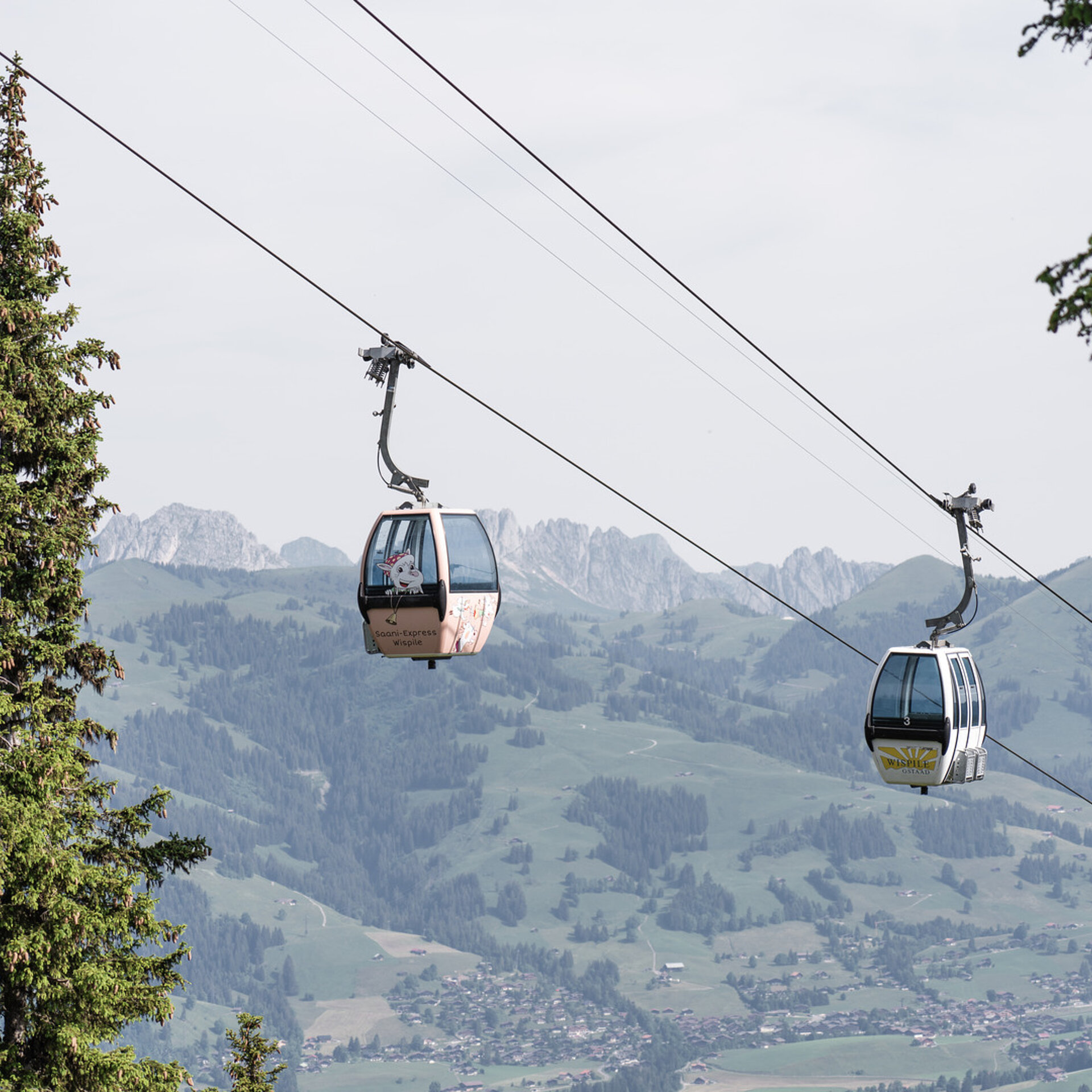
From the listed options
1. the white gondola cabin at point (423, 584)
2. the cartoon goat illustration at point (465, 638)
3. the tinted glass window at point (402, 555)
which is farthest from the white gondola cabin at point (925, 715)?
the tinted glass window at point (402, 555)

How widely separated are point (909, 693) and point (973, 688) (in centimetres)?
153

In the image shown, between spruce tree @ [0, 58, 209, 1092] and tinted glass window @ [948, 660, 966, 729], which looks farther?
tinted glass window @ [948, 660, 966, 729]

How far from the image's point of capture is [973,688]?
101ft

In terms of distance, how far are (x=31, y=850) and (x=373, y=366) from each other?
8.90 meters

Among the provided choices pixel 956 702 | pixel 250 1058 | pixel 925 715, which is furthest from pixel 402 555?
pixel 250 1058

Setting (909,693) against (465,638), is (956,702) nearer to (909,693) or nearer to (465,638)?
(909,693)

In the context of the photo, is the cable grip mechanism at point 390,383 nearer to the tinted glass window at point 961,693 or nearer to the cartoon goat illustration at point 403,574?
the cartoon goat illustration at point 403,574

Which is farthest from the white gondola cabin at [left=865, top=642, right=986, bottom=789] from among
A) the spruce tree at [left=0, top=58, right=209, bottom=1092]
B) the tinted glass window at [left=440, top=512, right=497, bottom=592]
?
the spruce tree at [left=0, top=58, right=209, bottom=1092]

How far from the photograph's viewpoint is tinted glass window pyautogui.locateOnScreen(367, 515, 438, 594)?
25.8 meters

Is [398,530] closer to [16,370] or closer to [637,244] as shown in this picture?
[16,370]

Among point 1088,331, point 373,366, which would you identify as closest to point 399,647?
point 373,366

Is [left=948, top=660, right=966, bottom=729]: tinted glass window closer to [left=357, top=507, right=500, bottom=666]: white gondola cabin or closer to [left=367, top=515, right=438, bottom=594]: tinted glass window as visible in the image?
[left=357, top=507, right=500, bottom=666]: white gondola cabin

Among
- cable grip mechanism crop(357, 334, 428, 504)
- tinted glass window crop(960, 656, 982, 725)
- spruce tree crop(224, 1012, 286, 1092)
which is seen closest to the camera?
cable grip mechanism crop(357, 334, 428, 504)

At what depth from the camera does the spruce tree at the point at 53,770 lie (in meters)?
24.2
